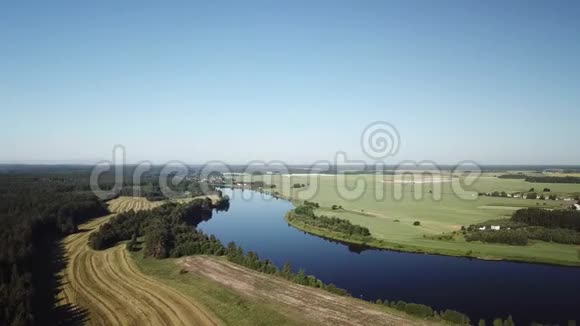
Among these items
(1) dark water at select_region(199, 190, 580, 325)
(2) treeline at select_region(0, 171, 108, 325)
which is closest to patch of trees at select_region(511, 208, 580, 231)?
(1) dark water at select_region(199, 190, 580, 325)

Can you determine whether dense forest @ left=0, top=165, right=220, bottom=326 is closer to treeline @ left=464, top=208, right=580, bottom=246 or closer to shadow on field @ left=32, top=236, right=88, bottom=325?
shadow on field @ left=32, top=236, right=88, bottom=325

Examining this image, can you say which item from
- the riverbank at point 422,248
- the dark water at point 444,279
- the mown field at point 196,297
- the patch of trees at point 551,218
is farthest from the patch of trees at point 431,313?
the patch of trees at point 551,218

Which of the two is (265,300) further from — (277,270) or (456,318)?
(456,318)

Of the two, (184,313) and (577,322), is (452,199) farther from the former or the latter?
(184,313)

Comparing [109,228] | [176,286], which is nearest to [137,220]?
[109,228]

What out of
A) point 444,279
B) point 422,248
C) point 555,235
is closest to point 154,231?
point 444,279

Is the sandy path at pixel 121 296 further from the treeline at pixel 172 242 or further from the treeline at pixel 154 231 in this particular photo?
the treeline at pixel 172 242
